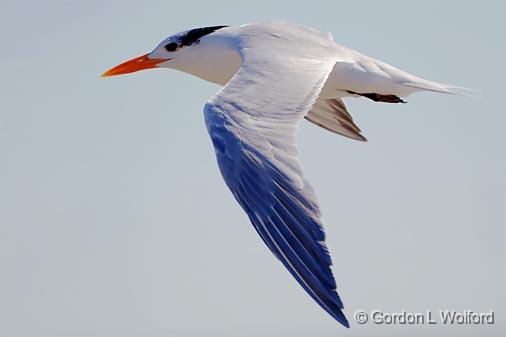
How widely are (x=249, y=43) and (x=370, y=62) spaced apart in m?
1.19

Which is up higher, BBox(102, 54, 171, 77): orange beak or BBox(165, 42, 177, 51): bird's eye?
BBox(165, 42, 177, 51): bird's eye

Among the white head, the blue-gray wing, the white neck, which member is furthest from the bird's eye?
the blue-gray wing

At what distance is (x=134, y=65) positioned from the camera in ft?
41.1

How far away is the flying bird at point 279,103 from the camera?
307 inches

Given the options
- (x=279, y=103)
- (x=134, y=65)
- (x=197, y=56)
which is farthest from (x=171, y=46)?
(x=279, y=103)

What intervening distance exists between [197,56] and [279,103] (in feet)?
8.74

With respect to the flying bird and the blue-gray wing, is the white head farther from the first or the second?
the blue-gray wing

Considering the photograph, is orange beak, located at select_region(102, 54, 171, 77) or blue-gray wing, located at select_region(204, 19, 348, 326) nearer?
blue-gray wing, located at select_region(204, 19, 348, 326)

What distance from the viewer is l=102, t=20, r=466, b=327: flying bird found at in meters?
7.79

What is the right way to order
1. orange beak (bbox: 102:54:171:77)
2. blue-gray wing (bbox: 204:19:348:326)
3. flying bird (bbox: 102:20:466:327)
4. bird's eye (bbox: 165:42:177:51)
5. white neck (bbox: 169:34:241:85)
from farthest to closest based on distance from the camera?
1. orange beak (bbox: 102:54:171:77)
2. bird's eye (bbox: 165:42:177:51)
3. white neck (bbox: 169:34:241:85)
4. flying bird (bbox: 102:20:466:327)
5. blue-gray wing (bbox: 204:19:348:326)

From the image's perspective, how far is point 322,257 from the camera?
760 cm

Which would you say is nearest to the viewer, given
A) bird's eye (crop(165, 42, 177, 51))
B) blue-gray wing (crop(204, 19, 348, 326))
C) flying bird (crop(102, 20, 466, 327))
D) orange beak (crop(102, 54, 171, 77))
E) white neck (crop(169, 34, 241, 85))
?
blue-gray wing (crop(204, 19, 348, 326))

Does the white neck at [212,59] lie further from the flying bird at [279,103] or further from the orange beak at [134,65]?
the orange beak at [134,65]

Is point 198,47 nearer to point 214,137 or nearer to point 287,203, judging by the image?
point 214,137
